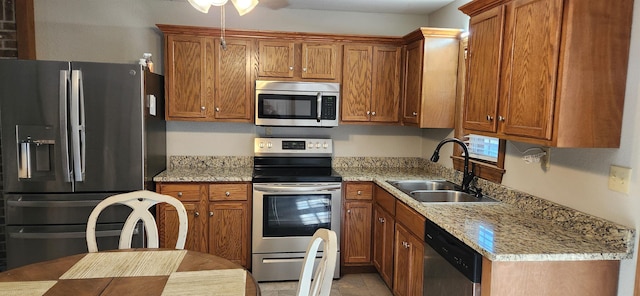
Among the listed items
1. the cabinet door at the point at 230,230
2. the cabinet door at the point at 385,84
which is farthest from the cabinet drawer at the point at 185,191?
the cabinet door at the point at 385,84

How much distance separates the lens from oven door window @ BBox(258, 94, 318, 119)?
3.46 m

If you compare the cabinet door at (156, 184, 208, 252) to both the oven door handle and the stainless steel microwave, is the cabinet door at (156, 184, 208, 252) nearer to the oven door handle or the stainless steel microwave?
the oven door handle

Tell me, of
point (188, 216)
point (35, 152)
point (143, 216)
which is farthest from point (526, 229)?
point (35, 152)

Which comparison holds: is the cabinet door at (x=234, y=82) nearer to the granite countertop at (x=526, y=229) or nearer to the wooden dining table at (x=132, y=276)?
the granite countertop at (x=526, y=229)

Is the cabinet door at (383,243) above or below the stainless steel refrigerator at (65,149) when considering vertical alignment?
below

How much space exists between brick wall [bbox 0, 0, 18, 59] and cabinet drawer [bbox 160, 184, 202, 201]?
5.63 ft

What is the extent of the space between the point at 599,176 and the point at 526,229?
16.1 inches

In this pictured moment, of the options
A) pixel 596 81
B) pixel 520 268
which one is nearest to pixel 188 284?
pixel 520 268

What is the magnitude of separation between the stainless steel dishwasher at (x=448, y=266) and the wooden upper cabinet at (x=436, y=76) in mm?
1245

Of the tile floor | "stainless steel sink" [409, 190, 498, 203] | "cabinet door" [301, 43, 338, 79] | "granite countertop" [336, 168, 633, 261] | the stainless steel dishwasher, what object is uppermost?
"cabinet door" [301, 43, 338, 79]

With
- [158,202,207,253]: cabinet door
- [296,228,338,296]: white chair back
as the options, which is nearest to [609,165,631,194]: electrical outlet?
[296,228,338,296]: white chair back

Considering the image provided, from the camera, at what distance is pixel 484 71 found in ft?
7.59

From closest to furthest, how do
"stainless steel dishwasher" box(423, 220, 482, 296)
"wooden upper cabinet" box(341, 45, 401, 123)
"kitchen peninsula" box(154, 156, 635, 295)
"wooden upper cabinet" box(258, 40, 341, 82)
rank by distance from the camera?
"kitchen peninsula" box(154, 156, 635, 295), "stainless steel dishwasher" box(423, 220, 482, 296), "wooden upper cabinet" box(258, 40, 341, 82), "wooden upper cabinet" box(341, 45, 401, 123)

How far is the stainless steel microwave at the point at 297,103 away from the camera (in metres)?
3.46
